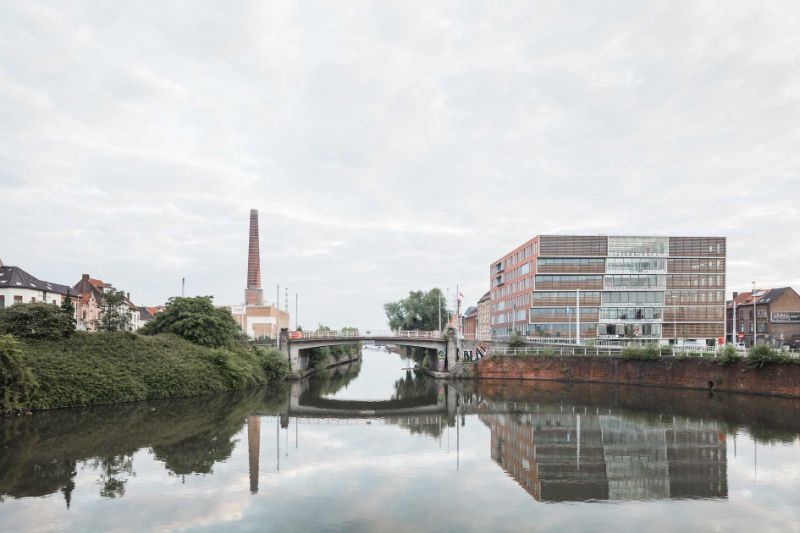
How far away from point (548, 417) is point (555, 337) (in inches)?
1834

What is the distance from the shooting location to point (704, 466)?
2720 centimetres

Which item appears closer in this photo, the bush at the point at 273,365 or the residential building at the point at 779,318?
the bush at the point at 273,365

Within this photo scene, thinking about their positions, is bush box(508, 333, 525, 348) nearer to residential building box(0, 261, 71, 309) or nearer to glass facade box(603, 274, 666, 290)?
glass facade box(603, 274, 666, 290)

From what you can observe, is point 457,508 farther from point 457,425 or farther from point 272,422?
point 272,422

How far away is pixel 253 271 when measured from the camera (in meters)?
124

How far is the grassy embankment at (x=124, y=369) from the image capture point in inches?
1689

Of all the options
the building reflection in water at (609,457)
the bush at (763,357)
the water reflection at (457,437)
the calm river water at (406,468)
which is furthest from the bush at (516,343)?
the building reflection in water at (609,457)

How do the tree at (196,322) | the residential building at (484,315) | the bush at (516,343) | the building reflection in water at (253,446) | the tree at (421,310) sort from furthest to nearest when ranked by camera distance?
the residential building at (484,315) < the tree at (421,310) < the bush at (516,343) < the tree at (196,322) < the building reflection in water at (253,446)

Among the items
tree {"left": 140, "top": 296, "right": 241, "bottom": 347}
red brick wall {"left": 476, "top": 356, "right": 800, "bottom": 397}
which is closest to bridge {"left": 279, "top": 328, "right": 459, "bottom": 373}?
red brick wall {"left": 476, "top": 356, "right": 800, "bottom": 397}

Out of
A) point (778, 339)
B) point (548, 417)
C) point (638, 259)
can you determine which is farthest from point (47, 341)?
point (778, 339)

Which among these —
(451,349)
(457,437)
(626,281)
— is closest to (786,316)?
(626,281)

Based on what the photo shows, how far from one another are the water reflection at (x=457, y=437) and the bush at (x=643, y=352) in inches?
209

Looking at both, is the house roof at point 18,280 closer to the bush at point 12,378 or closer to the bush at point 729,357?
the bush at point 12,378

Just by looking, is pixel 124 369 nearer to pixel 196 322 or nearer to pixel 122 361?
pixel 122 361
